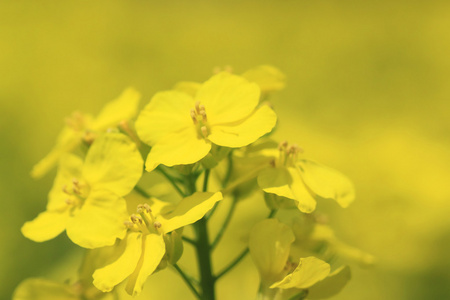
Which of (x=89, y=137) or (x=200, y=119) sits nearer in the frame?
(x=200, y=119)

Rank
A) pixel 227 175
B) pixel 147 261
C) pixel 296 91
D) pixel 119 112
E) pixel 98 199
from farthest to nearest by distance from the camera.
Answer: pixel 296 91
pixel 119 112
pixel 227 175
pixel 98 199
pixel 147 261

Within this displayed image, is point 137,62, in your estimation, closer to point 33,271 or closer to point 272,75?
point 33,271

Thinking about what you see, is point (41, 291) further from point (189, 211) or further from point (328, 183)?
point (328, 183)

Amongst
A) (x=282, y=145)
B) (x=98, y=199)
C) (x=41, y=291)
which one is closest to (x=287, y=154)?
(x=282, y=145)

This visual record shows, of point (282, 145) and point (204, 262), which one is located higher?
point (282, 145)

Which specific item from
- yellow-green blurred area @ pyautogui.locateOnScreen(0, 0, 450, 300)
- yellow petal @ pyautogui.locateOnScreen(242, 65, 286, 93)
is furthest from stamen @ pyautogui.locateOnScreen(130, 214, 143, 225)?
yellow-green blurred area @ pyautogui.locateOnScreen(0, 0, 450, 300)

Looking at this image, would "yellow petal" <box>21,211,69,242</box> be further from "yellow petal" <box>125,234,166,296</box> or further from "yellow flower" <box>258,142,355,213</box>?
"yellow flower" <box>258,142,355,213</box>

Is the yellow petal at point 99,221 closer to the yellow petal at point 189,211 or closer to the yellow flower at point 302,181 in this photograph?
the yellow petal at point 189,211
